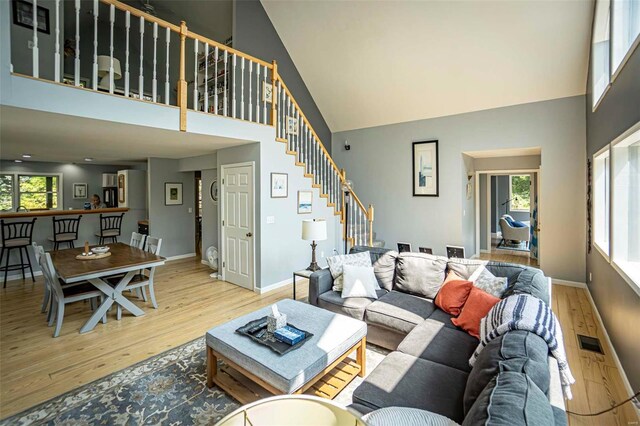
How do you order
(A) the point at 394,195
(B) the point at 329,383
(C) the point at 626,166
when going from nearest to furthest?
1. (B) the point at 329,383
2. (C) the point at 626,166
3. (A) the point at 394,195

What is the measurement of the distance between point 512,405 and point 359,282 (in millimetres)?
2395

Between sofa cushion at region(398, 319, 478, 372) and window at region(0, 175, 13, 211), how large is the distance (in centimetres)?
962

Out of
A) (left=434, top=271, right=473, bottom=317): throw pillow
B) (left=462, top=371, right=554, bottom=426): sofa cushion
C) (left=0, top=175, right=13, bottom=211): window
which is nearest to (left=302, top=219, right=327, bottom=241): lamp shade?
(left=434, top=271, right=473, bottom=317): throw pillow

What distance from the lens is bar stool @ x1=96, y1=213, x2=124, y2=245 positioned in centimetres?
632

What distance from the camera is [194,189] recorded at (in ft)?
24.4

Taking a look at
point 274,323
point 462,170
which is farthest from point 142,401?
point 462,170

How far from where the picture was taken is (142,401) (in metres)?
2.31

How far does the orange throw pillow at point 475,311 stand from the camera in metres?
2.50

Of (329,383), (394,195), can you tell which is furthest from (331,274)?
(394,195)

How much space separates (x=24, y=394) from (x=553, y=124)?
25.1 feet

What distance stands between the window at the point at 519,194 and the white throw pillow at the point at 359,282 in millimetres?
9094

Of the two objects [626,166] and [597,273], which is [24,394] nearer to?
[626,166]

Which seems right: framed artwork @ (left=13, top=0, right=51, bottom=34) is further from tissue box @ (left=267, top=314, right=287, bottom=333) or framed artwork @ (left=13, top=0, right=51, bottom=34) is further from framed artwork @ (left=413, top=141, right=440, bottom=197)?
framed artwork @ (left=413, top=141, right=440, bottom=197)

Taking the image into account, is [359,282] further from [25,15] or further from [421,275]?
[25,15]
